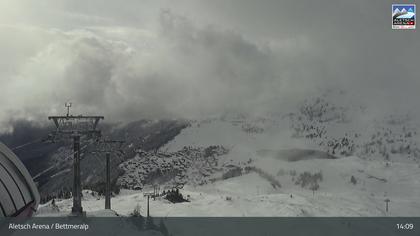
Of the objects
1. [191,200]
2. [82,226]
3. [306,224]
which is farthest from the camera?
[191,200]

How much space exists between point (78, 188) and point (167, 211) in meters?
48.6

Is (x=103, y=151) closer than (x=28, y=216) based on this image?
No

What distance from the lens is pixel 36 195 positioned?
2109 inches

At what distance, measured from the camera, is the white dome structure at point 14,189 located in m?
41.7

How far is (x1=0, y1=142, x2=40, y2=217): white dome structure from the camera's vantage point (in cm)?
4166

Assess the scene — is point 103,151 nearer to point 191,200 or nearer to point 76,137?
point 76,137

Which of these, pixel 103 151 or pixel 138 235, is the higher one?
pixel 103 151

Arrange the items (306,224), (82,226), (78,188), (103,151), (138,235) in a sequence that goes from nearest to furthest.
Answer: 1. (82,226)
2. (138,235)
3. (78,188)
4. (103,151)
5. (306,224)

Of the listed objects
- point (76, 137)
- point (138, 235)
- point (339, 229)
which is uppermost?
point (76, 137)

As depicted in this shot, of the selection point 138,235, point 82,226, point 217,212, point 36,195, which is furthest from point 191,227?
point 36,195

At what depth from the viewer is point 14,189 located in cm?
4572

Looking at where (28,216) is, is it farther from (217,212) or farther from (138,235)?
(217,212)

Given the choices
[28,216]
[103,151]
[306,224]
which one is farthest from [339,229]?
[28,216]

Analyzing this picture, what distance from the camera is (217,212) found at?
13162 centimetres
